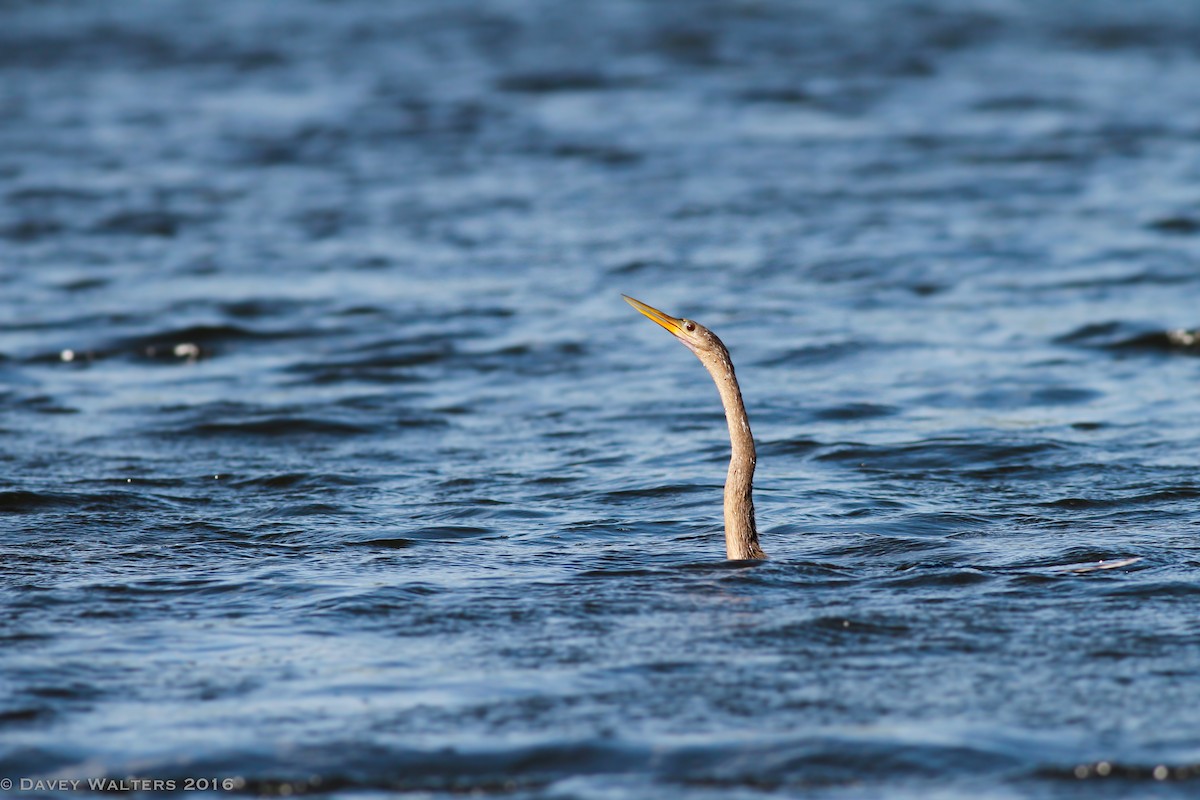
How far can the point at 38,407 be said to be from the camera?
13.8m

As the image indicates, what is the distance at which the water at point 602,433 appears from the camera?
6.89m

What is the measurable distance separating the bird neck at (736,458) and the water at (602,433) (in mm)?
262

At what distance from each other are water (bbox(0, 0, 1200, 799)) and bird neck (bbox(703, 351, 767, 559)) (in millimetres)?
262

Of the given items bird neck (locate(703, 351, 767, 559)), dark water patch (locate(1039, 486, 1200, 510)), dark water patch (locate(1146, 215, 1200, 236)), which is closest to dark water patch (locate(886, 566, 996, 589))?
bird neck (locate(703, 351, 767, 559))

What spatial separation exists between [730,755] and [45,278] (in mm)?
14491

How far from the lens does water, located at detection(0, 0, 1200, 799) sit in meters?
6.89

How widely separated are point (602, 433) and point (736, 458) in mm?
3982

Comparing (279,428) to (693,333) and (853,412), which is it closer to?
(853,412)

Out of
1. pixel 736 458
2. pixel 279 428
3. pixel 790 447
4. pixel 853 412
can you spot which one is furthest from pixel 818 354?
pixel 736 458

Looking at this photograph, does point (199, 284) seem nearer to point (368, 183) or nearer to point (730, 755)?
point (368, 183)

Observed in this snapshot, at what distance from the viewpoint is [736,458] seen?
28.9ft

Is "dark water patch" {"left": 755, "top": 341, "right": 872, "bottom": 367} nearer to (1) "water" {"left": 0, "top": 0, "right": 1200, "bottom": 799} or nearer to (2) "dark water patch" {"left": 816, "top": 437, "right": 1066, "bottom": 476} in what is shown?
(1) "water" {"left": 0, "top": 0, "right": 1200, "bottom": 799}

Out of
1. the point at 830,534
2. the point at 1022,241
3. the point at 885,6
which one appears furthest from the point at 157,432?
the point at 885,6
